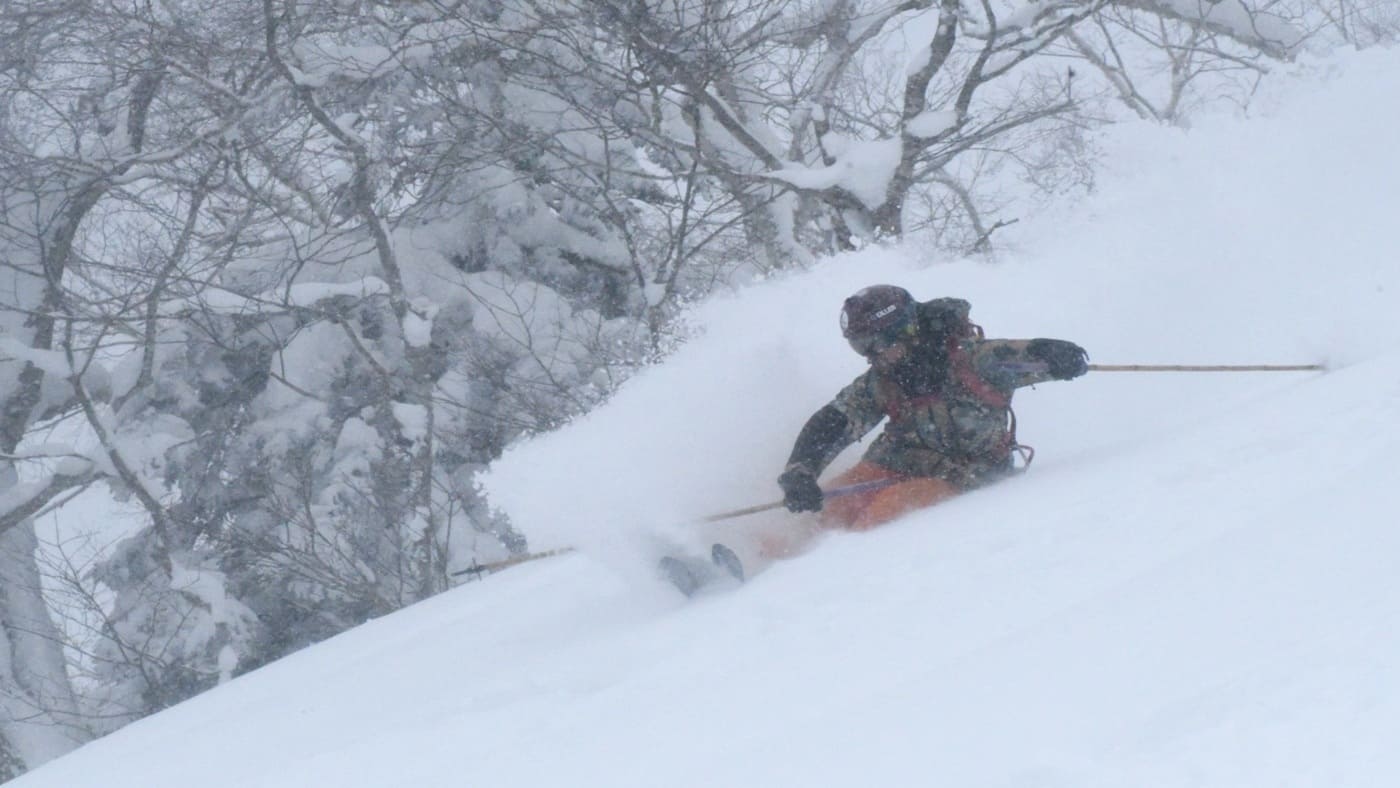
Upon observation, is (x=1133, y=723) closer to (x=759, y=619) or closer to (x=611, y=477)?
(x=759, y=619)

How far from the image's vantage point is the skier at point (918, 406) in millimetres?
4855

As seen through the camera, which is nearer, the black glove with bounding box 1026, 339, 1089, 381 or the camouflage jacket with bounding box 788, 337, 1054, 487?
the black glove with bounding box 1026, 339, 1089, 381

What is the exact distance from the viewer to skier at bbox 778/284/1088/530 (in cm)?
486

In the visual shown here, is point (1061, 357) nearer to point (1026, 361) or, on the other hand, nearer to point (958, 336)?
point (1026, 361)

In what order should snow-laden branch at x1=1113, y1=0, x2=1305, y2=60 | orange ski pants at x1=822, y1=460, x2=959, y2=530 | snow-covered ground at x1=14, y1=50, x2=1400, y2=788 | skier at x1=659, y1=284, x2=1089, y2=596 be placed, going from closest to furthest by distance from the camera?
snow-covered ground at x1=14, y1=50, x2=1400, y2=788
orange ski pants at x1=822, y1=460, x2=959, y2=530
skier at x1=659, y1=284, x2=1089, y2=596
snow-laden branch at x1=1113, y1=0, x2=1305, y2=60

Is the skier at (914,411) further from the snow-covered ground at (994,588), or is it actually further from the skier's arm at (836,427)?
the snow-covered ground at (994,588)

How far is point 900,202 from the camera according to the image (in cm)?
941

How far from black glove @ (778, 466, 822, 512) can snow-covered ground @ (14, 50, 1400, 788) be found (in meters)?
0.20

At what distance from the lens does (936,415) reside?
16.7ft

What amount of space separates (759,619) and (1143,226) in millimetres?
4955

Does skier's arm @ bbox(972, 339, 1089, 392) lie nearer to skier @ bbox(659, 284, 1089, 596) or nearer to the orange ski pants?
skier @ bbox(659, 284, 1089, 596)

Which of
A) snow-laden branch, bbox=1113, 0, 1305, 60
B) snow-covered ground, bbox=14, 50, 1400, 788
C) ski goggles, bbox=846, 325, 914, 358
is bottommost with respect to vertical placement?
snow-covered ground, bbox=14, 50, 1400, 788

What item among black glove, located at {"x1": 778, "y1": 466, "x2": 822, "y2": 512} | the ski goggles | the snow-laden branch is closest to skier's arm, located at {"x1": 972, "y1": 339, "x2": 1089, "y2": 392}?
the ski goggles

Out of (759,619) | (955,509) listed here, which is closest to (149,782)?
(759,619)
